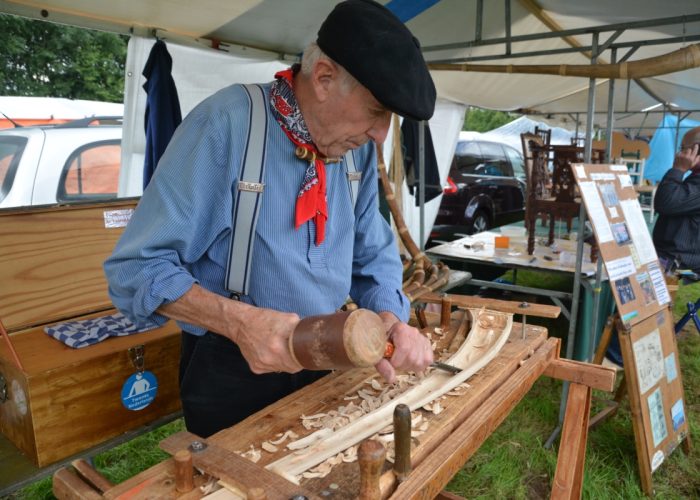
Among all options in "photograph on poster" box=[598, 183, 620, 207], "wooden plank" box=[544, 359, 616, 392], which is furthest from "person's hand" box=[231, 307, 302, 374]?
"photograph on poster" box=[598, 183, 620, 207]

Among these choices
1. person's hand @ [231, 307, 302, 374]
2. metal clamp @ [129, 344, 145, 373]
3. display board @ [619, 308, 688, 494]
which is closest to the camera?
person's hand @ [231, 307, 302, 374]

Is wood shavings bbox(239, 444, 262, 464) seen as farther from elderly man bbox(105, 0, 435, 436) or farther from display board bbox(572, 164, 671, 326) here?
display board bbox(572, 164, 671, 326)

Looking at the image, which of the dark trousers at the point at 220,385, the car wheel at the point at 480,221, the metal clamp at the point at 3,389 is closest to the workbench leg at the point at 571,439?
the dark trousers at the point at 220,385

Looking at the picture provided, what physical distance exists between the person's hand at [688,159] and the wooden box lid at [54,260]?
13.8 feet

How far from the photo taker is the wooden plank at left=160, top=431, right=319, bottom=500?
0.92 metres

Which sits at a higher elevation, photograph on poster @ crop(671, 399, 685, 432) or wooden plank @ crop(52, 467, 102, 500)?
wooden plank @ crop(52, 467, 102, 500)

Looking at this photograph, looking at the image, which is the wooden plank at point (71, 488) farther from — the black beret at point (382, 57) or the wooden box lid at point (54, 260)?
the wooden box lid at point (54, 260)

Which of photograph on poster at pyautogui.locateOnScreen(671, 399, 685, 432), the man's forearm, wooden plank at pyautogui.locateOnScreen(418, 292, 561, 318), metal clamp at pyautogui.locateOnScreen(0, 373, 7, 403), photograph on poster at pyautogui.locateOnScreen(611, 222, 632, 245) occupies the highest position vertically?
the man's forearm

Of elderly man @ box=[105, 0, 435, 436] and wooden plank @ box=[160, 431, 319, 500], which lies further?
elderly man @ box=[105, 0, 435, 436]

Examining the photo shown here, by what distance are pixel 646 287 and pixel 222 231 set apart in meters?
2.77

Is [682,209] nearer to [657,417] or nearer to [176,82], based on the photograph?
[657,417]

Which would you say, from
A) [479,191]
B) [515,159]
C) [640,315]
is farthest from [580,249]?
[515,159]

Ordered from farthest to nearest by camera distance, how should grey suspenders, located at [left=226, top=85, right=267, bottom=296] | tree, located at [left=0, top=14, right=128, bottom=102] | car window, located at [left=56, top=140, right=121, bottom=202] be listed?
tree, located at [left=0, top=14, right=128, bottom=102]
car window, located at [left=56, top=140, right=121, bottom=202]
grey suspenders, located at [left=226, top=85, right=267, bottom=296]

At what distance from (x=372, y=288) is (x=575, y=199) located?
387 centimetres
